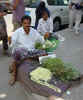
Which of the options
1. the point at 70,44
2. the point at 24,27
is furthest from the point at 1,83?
the point at 70,44

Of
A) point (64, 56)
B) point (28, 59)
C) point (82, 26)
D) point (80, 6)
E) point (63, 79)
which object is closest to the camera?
point (63, 79)

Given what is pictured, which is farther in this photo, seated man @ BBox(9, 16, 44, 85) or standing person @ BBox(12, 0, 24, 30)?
standing person @ BBox(12, 0, 24, 30)

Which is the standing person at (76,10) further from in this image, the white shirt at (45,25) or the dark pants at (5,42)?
the dark pants at (5,42)

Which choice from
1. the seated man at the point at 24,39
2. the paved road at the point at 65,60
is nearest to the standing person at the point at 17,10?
the paved road at the point at 65,60

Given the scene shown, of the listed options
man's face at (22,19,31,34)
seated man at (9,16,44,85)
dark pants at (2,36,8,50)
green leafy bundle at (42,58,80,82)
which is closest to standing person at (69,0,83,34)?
dark pants at (2,36,8,50)

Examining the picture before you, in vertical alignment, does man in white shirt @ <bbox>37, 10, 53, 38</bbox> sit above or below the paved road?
above

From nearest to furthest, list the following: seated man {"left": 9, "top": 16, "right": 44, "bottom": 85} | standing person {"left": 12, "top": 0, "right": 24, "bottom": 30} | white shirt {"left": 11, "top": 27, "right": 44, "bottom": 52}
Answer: seated man {"left": 9, "top": 16, "right": 44, "bottom": 85}
white shirt {"left": 11, "top": 27, "right": 44, "bottom": 52}
standing person {"left": 12, "top": 0, "right": 24, "bottom": 30}

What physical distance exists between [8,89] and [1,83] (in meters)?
0.31

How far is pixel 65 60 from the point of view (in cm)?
562

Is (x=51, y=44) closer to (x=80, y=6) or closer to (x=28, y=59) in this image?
(x=28, y=59)

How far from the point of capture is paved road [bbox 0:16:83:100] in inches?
147

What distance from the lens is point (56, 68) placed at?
143 inches

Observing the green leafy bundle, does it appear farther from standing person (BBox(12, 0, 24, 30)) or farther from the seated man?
standing person (BBox(12, 0, 24, 30))

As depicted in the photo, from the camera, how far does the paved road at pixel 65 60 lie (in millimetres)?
3734
